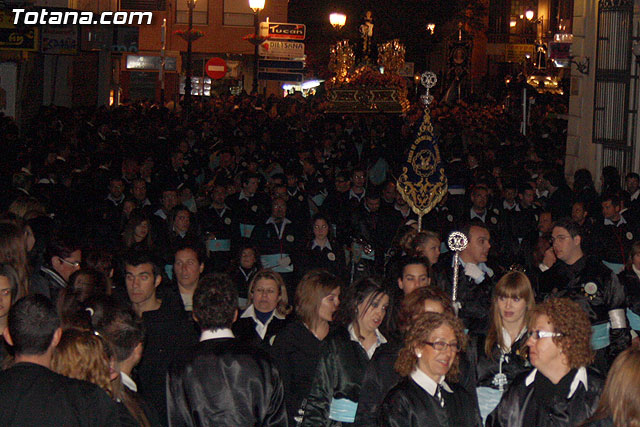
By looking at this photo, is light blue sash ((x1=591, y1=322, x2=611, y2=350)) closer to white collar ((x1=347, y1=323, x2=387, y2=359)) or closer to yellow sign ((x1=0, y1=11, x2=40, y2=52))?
white collar ((x1=347, y1=323, x2=387, y2=359))

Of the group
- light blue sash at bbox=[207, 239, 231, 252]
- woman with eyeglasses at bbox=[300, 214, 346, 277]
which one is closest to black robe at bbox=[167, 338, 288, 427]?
woman with eyeglasses at bbox=[300, 214, 346, 277]

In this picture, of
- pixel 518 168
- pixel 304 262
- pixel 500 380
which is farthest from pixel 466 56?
pixel 500 380

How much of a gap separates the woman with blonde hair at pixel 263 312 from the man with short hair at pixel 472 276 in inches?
54.4

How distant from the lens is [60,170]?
14195 mm

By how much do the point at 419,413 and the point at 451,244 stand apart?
3220mm

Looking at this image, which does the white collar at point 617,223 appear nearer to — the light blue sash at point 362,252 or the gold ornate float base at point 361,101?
the light blue sash at point 362,252

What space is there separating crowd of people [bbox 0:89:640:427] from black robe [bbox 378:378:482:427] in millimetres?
10

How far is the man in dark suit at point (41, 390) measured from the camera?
467 cm

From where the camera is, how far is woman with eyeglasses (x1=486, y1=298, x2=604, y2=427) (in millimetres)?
5461

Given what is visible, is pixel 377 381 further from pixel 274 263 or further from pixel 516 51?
pixel 516 51

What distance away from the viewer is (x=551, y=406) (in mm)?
5477

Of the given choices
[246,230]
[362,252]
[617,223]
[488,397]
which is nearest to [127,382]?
[488,397]

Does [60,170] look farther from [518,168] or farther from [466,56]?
[466,56]

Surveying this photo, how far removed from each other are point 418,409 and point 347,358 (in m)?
1.08
